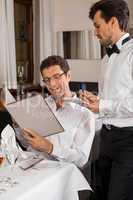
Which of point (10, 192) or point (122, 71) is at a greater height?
point (122, 71)

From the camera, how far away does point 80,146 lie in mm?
1627

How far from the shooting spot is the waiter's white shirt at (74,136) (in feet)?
5.25

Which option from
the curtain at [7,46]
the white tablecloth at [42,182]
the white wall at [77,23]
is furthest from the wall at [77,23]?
the white tablecloth at [42,182]

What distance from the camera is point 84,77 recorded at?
177 inches

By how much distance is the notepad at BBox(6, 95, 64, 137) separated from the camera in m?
1.36

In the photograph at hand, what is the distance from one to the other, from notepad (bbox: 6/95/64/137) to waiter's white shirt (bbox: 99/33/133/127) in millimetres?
228

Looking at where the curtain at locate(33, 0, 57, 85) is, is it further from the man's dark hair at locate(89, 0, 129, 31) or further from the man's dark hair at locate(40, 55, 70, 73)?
the man's dark hair at locate(89, 0, 129, 31)

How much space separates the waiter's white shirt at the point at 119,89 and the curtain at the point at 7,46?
2246mm

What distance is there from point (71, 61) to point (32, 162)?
3.16m

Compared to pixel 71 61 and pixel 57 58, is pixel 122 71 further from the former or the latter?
pixel 71 61

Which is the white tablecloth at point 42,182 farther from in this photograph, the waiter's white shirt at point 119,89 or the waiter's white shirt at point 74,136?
the waiter's white shirt at point 119,89

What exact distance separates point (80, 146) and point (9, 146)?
1.11 ft

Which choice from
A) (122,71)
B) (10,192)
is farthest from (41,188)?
(122,71)

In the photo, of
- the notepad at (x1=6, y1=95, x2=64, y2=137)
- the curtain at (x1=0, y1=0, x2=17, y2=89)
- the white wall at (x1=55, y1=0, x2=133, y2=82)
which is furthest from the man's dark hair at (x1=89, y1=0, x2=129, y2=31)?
the white wall at (x1=55, y1=0, x2=133, y2=82)
